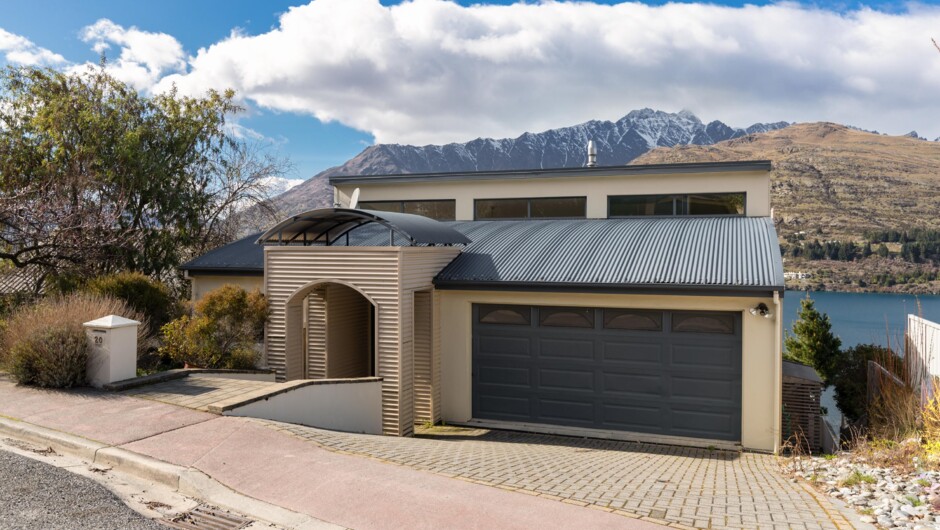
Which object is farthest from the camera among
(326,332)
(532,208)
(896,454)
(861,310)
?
(861,310)

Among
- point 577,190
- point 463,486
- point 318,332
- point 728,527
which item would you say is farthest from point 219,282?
point 728,527

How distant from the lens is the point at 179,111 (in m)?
23.4

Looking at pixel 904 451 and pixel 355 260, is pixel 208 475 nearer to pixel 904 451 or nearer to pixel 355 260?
pixel 355 260

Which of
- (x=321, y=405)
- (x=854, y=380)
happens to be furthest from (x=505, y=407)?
(x=854, y=380)

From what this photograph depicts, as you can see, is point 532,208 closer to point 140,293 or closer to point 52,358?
point 140,293

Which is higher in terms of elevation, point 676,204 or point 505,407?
point 676,204

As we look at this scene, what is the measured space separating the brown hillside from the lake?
43.9 feet

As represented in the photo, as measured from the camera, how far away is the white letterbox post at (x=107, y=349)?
1059 cm

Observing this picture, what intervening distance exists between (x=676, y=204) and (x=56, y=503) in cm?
1527

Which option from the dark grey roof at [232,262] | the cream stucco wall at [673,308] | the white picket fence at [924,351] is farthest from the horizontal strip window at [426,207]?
the white picket fence at [924,351]

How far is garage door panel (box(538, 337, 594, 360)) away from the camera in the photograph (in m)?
12.8

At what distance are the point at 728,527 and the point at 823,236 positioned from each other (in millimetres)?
82677

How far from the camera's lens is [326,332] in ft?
45.9

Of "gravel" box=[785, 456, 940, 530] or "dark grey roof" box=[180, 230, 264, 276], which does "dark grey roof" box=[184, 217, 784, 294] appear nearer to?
"dark grey roof" box=[180, 230, 264, 276]
